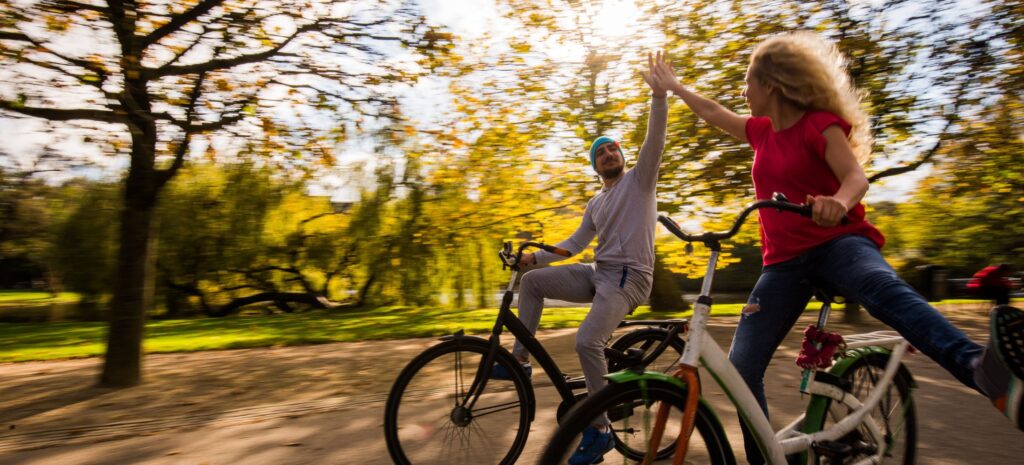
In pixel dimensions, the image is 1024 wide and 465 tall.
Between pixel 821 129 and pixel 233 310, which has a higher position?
pixel 821 129

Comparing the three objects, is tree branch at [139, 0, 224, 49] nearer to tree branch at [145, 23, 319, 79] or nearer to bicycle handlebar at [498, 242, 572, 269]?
tree branch at [145, 23, 319, 79]

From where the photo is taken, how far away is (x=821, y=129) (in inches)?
98.3

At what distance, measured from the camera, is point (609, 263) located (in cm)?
373

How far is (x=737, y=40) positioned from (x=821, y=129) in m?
8.50

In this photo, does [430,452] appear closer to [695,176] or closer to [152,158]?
[152,158]

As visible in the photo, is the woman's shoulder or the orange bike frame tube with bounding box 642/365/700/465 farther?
the woman's shoulder

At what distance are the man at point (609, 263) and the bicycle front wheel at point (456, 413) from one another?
13 centimetres

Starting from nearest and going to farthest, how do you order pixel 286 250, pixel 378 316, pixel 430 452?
1. pixel 430 452
2. pixel 378 316
3. pixel 286 250

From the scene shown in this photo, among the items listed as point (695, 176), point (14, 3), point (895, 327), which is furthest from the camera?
point (695, 176)

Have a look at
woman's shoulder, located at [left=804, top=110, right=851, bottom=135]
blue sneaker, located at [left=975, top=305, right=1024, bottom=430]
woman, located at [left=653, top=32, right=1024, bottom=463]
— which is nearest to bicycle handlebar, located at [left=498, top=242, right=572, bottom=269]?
woman, located at [left=653, top=32, right=1024, bottom=463]

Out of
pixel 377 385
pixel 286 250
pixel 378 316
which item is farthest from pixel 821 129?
pixel 286 250

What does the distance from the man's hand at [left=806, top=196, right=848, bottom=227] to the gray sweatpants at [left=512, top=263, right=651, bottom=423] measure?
154cm

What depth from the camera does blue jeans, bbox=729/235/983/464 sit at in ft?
7.00

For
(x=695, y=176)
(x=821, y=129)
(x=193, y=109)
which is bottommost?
(x=821, y=129)
